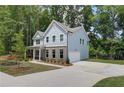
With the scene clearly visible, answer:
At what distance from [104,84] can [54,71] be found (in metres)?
2.18

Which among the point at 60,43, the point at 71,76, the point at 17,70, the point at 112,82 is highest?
the point at 60,43

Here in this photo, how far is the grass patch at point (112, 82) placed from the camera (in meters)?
8.04

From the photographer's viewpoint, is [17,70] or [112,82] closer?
[112,82]

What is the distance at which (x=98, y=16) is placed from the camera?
921 cm

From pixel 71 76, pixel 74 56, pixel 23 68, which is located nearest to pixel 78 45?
pixel 74 56

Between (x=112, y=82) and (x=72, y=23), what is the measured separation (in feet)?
9.84

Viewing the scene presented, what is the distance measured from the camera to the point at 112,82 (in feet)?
27.0

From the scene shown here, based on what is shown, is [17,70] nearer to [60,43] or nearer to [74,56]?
[60,43]

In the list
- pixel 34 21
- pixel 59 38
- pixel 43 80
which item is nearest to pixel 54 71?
pixel 43 80

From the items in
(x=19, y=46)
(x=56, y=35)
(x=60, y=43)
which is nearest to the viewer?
(x=19, y=46)

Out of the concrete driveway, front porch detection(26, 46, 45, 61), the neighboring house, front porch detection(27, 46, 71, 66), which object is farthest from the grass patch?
front porch detection(26, 46, 45, 61)

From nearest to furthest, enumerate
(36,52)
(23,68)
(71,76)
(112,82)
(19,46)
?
(112,82)
(71,76)
(23,68)
(19,46)
(36,52)
